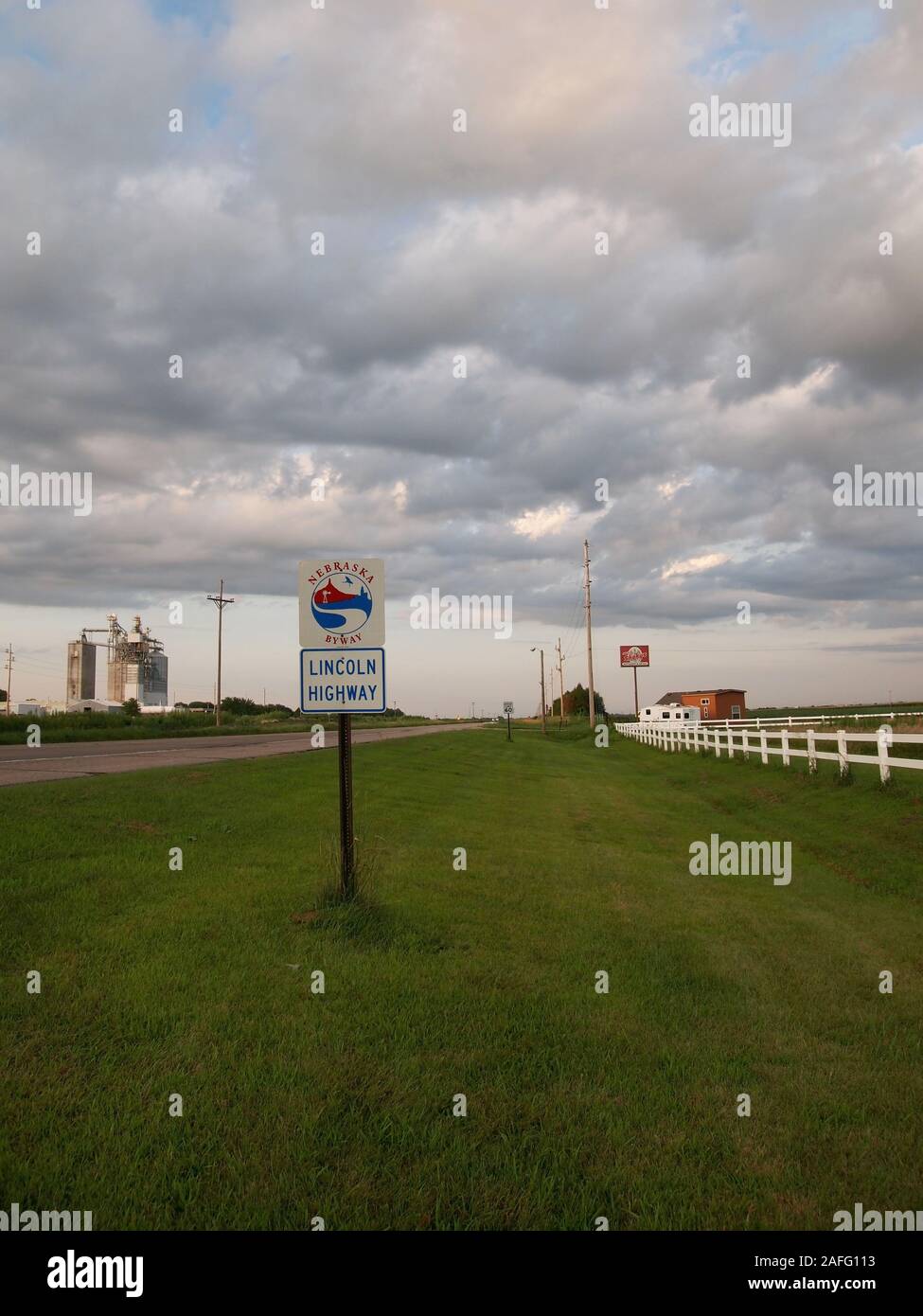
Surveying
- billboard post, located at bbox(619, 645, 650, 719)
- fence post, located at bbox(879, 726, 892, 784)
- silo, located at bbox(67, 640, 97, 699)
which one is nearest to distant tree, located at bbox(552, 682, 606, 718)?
billboard post, located at bbox(619, 645, 650, 719)

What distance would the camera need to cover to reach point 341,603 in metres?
8.79

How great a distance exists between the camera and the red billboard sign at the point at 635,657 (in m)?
94.7

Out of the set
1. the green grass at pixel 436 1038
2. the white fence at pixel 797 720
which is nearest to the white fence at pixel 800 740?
the white fence at pixel 797 720

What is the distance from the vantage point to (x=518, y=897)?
945cm

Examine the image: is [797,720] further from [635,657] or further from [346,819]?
[635,657]

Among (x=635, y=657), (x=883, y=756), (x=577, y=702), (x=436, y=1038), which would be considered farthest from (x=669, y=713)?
(x=436, y=1038)

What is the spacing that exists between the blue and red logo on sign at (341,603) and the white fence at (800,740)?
1118 centimetres

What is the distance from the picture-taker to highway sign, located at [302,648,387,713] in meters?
8.75

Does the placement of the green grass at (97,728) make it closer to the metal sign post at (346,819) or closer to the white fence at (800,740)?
the white fence at (800,740)

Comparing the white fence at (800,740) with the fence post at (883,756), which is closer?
the fence post at (883,756)

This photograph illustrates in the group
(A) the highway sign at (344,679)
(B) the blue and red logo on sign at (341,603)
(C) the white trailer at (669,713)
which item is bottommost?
(C) the white trailer at (669,713)

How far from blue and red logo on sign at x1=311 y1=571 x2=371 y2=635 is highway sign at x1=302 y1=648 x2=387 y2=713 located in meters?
0.25

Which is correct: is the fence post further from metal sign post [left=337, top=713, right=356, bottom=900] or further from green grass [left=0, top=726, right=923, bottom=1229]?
metal sign post [left=337, top=713, right=356, bottom=900]
